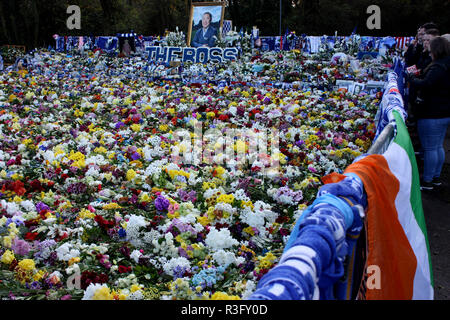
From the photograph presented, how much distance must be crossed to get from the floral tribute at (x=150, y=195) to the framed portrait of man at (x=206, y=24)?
795 cm

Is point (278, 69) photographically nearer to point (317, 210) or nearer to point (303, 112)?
Result: point (303, 112)

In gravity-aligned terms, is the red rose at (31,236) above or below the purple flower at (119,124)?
below

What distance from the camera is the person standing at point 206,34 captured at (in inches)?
603

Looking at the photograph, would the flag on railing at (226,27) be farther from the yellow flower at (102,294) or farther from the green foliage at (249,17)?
the yellow flower at (102,294)

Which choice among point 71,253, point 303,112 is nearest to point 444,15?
point 303,112

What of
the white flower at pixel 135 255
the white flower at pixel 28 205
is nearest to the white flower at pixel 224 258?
the white flower at pixel 135 255

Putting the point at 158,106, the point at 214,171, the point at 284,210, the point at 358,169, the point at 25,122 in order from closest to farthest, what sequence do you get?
the point at 358,169, the point at 284,210, the point at 214,171, the point at 25,122, the point at 158,106

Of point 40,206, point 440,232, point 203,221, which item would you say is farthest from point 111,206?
point 440,232

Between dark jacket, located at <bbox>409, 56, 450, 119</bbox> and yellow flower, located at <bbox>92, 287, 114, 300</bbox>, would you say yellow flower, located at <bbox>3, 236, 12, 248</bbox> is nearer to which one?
yellow flower, located at <bbox>92, 287, 114, 300</bbox>

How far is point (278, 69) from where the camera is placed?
12289 mm

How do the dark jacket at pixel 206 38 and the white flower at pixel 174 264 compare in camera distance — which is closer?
the white flower at pixel 174 264

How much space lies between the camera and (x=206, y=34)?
15.4 metres

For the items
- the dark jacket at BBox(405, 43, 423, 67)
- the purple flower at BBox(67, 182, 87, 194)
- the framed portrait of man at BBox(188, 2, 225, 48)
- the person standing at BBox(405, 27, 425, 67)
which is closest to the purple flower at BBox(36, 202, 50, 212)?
the purple flower at BBox(67, 182, 87, 194)

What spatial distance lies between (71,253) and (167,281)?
80 centimetres
